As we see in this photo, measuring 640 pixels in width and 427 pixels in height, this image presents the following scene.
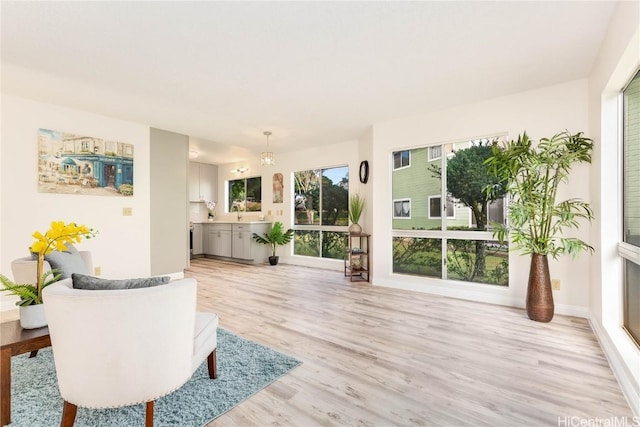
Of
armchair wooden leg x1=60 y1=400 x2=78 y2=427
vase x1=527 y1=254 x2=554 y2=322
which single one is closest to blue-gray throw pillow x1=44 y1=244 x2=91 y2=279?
armchair wooden leg x1=60 y1=400 x2=78 y2=427

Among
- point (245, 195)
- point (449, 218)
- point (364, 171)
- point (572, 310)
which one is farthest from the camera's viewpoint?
point (245, 195)

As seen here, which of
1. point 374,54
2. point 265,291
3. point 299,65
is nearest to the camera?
point 374,54

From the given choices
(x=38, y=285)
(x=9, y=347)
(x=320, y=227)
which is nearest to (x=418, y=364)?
(x=9, y=347)

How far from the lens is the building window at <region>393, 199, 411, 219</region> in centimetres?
436

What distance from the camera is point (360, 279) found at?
4.90 meters

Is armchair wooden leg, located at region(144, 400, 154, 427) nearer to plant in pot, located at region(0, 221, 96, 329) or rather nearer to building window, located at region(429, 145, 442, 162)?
plant in pot, located at region(0, 221, 96, 329)

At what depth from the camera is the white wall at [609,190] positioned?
6.61 feet

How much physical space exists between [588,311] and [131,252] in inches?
235

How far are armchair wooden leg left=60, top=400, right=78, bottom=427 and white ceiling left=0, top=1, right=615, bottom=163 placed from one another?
7.99ft

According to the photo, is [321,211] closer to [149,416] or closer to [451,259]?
[451,259]

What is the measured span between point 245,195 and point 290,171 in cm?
181

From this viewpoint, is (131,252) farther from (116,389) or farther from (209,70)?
(116,389)

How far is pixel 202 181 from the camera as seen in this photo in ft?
25.5

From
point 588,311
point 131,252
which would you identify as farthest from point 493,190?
point 131,252
